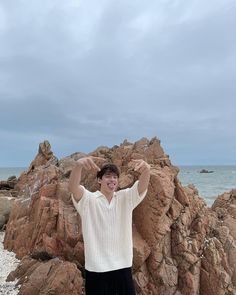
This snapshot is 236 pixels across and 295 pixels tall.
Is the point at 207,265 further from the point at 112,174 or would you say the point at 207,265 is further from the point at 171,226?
the point at 112,174

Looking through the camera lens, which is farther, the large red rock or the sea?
the sea

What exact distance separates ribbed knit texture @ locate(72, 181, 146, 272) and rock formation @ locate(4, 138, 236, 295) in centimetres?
347

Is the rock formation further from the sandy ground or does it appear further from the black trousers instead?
the black trousers

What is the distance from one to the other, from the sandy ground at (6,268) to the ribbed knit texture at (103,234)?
4381mm

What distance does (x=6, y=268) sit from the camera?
1014cm

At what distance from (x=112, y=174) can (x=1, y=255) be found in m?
7.32

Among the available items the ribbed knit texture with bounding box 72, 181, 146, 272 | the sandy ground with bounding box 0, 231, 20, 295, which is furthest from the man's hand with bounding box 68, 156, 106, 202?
the sandy ground with bounding box 0, 231, 20, 295

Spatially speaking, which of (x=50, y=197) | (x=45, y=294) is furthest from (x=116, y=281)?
(x=50, y=197)

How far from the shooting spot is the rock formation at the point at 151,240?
942 cm

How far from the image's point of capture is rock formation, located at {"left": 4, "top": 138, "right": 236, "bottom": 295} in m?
9.42

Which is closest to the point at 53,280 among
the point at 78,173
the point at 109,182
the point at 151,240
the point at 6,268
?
the point at 6,268

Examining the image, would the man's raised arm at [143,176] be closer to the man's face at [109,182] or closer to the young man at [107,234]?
the young man at [107,234]

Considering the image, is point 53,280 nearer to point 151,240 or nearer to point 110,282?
point 151,240

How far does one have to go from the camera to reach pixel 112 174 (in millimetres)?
5469
